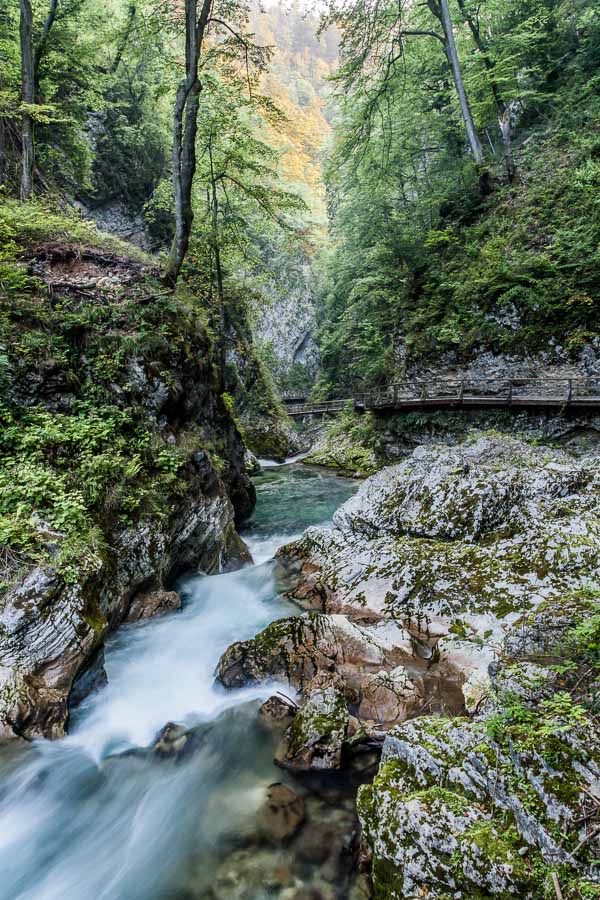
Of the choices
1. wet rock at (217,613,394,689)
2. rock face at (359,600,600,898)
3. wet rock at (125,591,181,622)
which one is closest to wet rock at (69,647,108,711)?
wet rock at (125,591,181,622)

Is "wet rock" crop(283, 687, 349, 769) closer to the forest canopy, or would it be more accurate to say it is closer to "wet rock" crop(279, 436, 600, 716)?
"wet rock" crop(279, 436, 600, 716)

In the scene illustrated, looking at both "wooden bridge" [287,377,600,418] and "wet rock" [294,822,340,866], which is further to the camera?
"wooden bridge" [287,377,600,418]

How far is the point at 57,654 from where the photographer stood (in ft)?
13.2

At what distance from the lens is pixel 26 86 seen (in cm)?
952

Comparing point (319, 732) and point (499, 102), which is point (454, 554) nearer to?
point (319, 732)

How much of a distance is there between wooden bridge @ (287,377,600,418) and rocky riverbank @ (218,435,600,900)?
3.70 meters

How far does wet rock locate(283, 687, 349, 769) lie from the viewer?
12.5ft

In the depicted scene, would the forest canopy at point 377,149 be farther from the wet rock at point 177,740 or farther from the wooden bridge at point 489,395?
the wet rock at point 177,740

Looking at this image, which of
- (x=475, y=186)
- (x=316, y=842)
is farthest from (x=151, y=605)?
(x=475, y=186)

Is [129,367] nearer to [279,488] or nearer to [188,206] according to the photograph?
[188,206]

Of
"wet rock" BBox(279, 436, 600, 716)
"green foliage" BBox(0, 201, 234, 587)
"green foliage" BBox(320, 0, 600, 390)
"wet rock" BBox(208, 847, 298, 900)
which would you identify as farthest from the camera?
"green foliage" BBox(320, 0, 600, 390)

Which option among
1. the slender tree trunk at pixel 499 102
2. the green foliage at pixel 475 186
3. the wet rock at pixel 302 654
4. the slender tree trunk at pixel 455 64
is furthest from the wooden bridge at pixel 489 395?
the wet rock at pixel 302 654

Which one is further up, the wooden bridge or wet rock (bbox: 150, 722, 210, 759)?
the wooden bridge

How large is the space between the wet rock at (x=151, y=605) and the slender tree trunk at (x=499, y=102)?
66.8 feet
